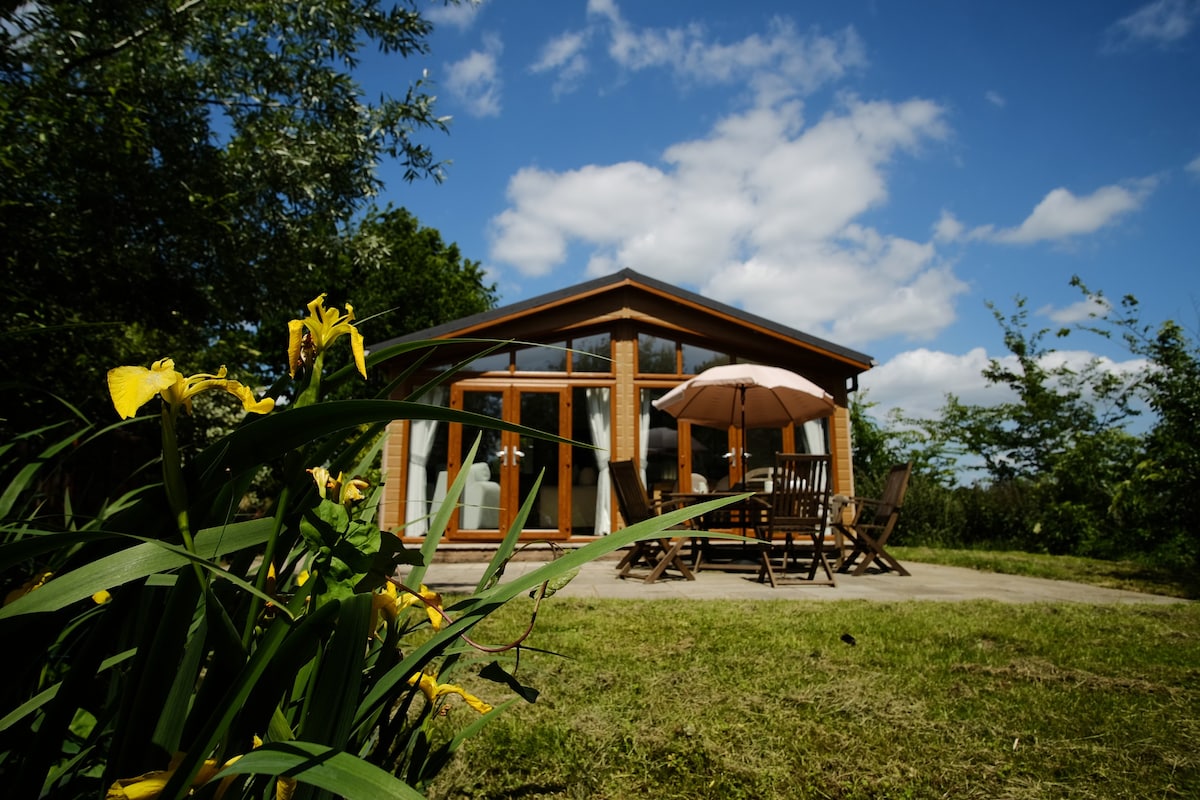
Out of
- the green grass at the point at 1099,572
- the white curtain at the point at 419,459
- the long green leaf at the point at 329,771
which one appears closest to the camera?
the long green leaf at the point at 329,771

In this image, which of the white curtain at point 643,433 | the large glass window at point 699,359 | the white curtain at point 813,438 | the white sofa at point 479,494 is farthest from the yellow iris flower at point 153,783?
the white curtain at point 813,438

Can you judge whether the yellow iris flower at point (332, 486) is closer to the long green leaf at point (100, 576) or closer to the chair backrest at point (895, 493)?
the long green leaf at point (100, 576)

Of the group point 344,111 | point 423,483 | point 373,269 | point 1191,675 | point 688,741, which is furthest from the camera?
point 423,483

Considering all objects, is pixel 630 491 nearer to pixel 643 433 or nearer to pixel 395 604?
pixel 643 433

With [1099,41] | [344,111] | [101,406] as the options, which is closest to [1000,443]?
[1099,41]

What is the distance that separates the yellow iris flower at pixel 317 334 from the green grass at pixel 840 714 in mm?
543

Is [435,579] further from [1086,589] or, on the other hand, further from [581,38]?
[581,38]

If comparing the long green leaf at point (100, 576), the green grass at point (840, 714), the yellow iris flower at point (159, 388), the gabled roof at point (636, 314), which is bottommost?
the green grass at point (840, 714)

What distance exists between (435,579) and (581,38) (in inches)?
356

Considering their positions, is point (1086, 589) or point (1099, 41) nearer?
point (1086, 589)

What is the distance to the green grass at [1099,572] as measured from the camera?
568cm

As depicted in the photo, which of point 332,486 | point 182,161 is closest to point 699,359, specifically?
point 182,161

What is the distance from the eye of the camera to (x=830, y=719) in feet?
6.50

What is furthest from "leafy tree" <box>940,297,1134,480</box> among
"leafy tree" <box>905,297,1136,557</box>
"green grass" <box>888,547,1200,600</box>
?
"green grass" <box>888,547,1200,600</box>
